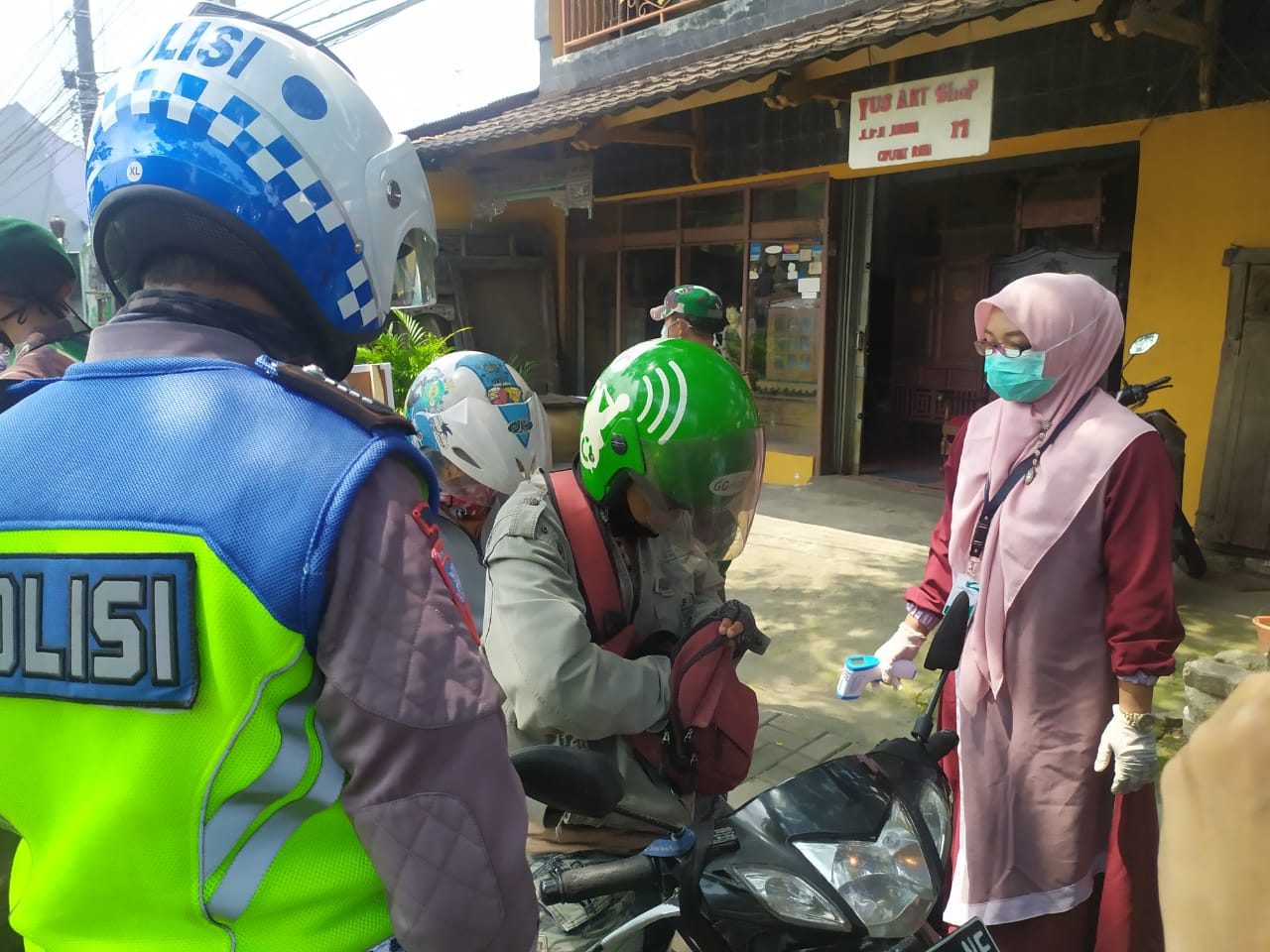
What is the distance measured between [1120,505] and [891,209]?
26.6ft

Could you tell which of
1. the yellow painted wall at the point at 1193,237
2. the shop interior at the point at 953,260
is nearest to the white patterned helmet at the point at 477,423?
the yellow painted wall at the point at 1193,237

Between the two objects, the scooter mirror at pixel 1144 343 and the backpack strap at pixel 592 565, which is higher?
the scooter mirror at pixel 1144 343

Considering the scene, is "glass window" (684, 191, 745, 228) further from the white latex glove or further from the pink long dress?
the white latex glove

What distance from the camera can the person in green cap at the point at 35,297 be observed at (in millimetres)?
3049

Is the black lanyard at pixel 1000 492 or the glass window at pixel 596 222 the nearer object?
the black lanyard at pixel 1000 492

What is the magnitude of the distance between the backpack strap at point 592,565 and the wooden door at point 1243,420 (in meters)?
5.59

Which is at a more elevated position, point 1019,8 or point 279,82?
point 1019,8

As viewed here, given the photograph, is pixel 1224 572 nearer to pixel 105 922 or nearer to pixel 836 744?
pixel 836 744

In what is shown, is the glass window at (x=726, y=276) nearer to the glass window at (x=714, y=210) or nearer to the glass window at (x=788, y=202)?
the glass window at (x=714, y=210)

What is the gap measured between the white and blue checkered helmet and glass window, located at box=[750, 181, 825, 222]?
294 inches

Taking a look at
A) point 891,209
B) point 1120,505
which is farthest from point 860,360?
point 1120,505

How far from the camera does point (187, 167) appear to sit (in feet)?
3.32

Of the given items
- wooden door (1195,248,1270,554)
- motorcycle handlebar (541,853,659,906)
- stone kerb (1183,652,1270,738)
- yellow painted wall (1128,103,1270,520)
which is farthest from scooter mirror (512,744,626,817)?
yellow painted wall (1128,103,1270,520)

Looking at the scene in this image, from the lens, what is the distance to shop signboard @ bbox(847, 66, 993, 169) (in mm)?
5488
